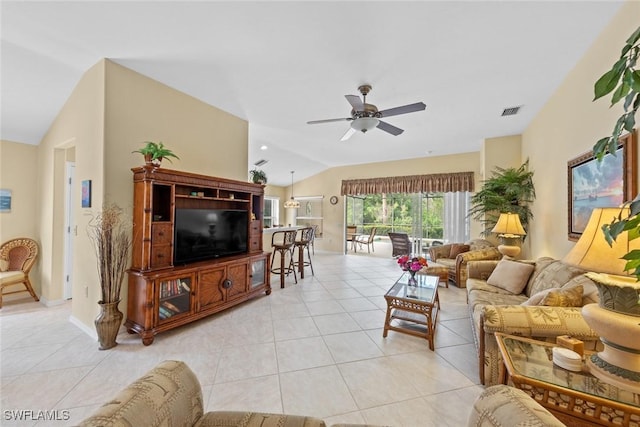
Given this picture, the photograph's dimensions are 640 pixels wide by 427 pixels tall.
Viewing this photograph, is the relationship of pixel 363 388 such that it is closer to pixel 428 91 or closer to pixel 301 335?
pixel 301 335

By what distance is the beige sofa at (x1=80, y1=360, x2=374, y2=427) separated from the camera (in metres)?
0.77

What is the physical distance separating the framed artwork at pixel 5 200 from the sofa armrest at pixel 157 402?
454 cm

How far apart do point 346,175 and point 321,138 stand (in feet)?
9.61

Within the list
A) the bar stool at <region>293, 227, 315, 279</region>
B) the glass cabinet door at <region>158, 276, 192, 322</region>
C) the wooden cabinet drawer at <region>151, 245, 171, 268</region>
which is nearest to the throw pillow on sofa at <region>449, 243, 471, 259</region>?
the bar stool at <region>293, 227, 315, 279</region>

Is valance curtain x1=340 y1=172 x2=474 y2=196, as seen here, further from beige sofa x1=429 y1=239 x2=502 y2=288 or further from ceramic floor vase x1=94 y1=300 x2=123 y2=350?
ceramic floor vase x1=94 y1=300 x2=123 y2=350

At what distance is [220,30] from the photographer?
215 cm

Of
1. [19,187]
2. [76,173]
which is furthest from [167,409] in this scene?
[19,187]

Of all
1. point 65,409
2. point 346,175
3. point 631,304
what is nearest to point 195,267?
point 65,409

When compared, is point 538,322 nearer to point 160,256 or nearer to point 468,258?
point 468,258

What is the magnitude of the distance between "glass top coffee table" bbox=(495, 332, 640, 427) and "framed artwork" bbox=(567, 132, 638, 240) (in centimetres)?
149

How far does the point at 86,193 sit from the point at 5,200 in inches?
79.3

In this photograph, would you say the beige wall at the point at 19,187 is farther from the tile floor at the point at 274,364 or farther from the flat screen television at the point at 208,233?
the flat screen television at the point at 208,233

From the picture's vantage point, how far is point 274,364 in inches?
85.9

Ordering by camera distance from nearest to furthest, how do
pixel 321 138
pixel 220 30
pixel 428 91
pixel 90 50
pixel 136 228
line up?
pixel 220 30
pixel 90 50
pixel 136 228
pixel 428 91
pixel 321 138
